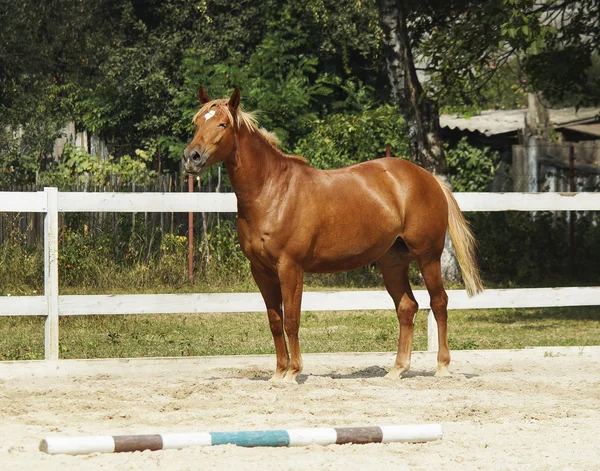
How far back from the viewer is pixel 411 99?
1407 cm

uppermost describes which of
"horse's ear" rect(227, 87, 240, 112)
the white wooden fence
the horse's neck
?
"horse's ear" rect(227, 87, 240, 112)

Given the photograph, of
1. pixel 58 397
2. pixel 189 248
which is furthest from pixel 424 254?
pixel 189 248

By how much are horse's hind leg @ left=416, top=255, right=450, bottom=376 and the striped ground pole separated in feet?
8.99

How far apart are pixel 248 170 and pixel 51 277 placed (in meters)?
2.12

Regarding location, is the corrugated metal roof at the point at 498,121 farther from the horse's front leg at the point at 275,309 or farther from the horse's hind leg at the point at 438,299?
the horse's front leg at the point at 275,309

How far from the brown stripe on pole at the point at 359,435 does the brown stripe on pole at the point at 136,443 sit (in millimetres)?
889

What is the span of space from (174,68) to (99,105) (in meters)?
1.81

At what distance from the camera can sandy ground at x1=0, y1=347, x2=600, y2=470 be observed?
4.71 m

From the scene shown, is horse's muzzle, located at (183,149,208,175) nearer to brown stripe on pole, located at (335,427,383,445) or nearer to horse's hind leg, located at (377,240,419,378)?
horse's hind leg, located at (377,240,419,378)

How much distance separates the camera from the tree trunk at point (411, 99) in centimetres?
1367

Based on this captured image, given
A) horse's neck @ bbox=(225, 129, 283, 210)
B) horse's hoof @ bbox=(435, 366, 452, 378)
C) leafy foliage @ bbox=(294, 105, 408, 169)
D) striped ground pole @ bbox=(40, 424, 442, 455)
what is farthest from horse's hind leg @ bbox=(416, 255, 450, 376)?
leafy foliage @ bbox=(294, 105, 408, 169)

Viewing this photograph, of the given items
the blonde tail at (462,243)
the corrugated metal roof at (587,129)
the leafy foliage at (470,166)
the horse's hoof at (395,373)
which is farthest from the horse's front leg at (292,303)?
the corrugated metal roof at (587,129)

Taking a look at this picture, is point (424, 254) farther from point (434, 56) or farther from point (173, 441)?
point (434, 56)

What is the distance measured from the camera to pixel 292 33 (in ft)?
66.8
